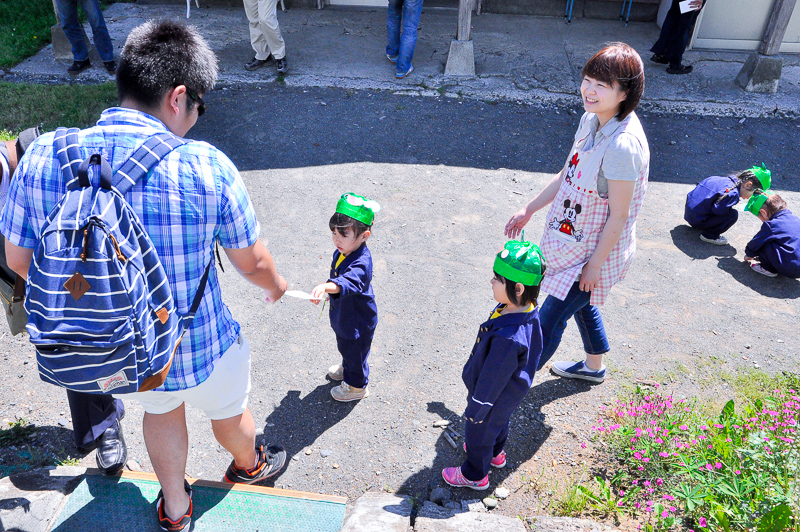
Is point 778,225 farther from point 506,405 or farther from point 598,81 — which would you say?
point 506,405

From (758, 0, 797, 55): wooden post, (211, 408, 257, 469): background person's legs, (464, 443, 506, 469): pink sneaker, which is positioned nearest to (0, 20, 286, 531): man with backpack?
(211, 408, 257, 469): background person's legs

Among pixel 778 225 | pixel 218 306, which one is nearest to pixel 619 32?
pixel 778 225

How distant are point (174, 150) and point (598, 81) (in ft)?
5.78

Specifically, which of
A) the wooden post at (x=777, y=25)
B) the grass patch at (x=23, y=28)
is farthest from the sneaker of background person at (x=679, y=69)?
the grass patch at (x=23, y=28)

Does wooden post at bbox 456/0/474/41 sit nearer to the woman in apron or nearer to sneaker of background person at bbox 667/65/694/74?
sneaker of background person at bbox 667/65/694/74

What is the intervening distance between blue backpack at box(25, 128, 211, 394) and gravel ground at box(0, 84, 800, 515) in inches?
54.8

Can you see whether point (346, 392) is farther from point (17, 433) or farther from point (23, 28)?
point (23, 28)

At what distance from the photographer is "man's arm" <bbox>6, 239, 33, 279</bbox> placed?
6.16ft

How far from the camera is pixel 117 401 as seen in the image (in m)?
3.10

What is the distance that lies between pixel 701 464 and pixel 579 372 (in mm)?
927

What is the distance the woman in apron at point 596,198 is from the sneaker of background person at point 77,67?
6.26 metres

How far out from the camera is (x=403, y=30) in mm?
6918

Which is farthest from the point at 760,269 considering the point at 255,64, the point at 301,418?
the point at 255,64

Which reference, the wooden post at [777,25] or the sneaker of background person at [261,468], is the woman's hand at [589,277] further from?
the wooden post at [777,25]
